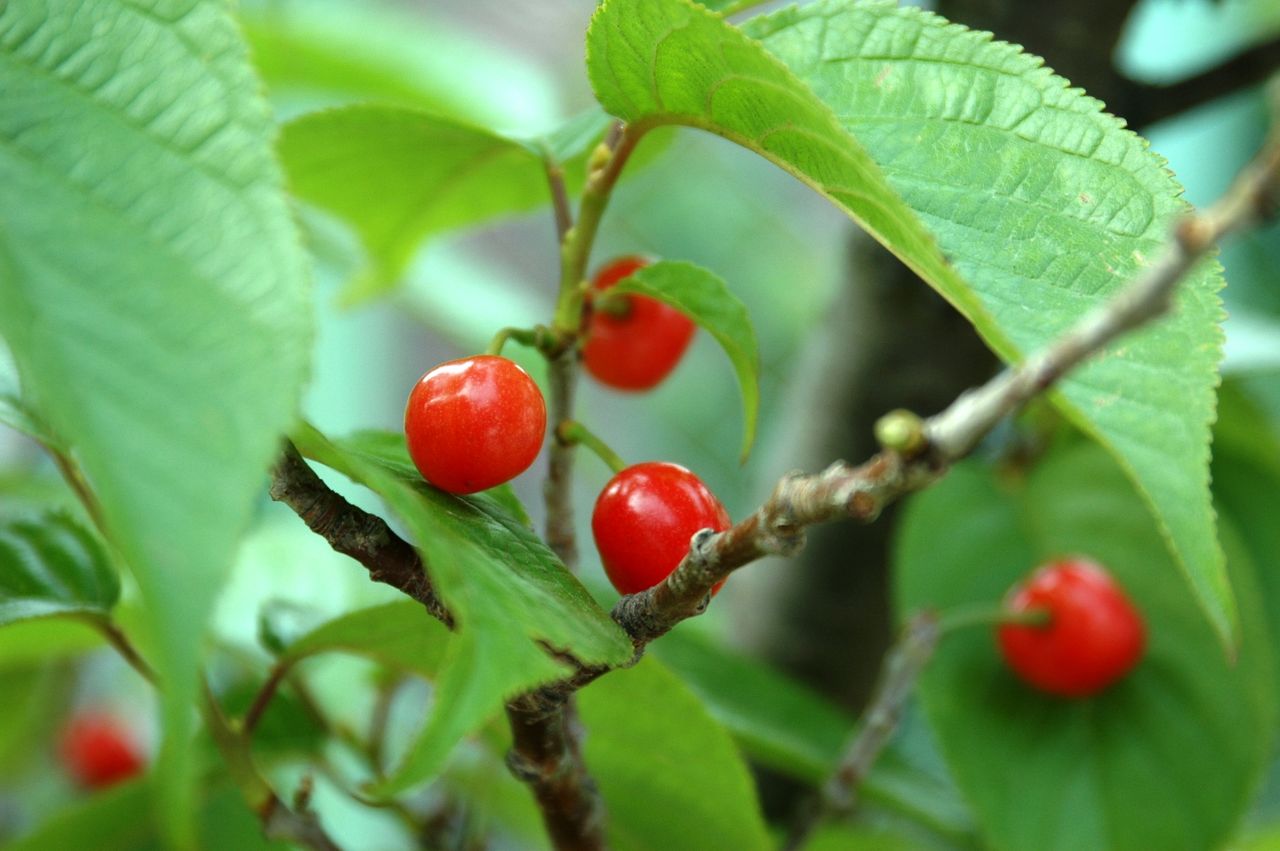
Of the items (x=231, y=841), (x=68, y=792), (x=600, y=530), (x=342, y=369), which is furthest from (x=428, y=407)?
(x=342, y=369)

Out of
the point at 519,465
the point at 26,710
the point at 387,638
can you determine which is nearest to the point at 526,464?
the point at 519,465

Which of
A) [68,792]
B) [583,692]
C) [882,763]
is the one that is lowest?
[68,792]

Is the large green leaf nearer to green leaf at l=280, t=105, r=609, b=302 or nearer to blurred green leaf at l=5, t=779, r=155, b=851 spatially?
green leaf at l=280, t=105, r=609, b=302

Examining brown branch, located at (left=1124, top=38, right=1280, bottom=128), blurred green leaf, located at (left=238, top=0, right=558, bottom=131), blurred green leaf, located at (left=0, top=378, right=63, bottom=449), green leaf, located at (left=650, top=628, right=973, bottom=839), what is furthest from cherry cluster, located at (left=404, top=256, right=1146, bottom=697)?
blurred green leaf, located at (left=238, top=0, right=558, bottom=131)

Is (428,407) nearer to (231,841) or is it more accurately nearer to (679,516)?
(679,516)

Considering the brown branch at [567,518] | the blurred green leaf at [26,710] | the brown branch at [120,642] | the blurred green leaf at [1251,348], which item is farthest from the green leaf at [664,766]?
the blurred green leaf at [26,710]
